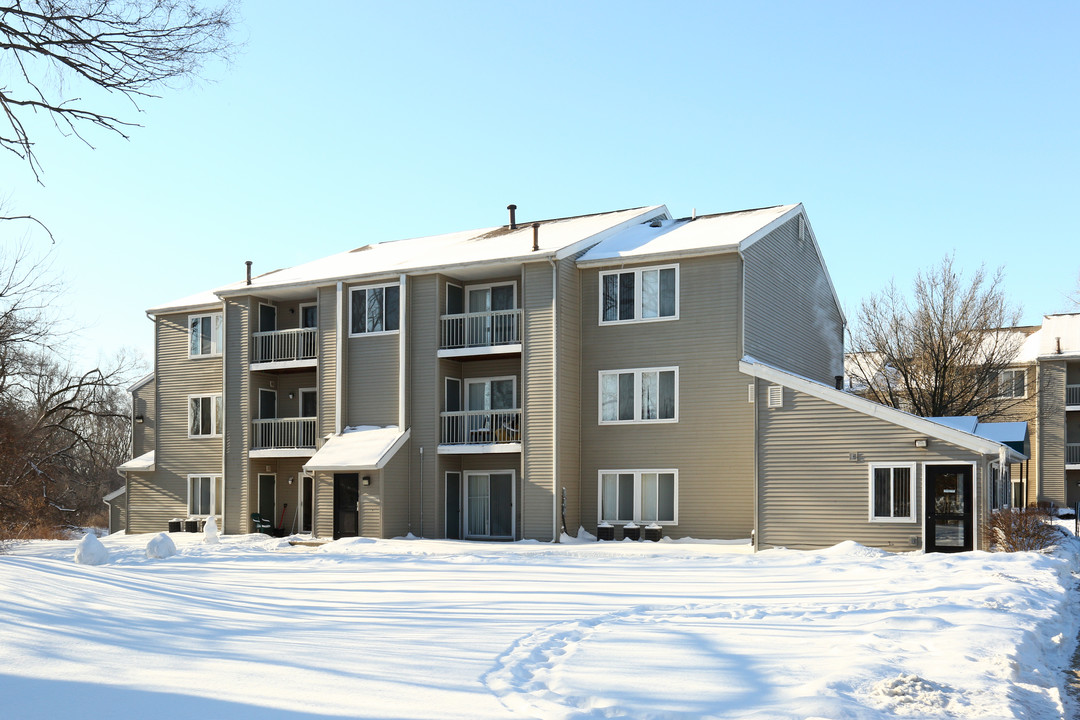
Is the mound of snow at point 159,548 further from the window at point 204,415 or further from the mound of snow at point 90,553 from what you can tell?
the window at point 204,415

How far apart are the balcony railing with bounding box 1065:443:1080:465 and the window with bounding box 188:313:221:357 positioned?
34.7m

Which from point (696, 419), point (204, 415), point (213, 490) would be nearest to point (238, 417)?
point (204, 415)

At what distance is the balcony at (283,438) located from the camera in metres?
28.9

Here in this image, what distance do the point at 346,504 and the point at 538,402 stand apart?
619 centimetres

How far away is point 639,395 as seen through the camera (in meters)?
25.5

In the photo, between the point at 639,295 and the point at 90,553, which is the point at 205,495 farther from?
the point at 639,295

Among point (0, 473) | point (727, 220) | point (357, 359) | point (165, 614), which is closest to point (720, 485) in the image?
point (727, 220)

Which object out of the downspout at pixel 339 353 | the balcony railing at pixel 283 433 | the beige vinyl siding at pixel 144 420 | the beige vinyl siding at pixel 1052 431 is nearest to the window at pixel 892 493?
the downspout at pixel 339 353

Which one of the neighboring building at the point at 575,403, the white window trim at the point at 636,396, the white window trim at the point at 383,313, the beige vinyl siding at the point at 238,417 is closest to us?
the neighboring building at the point at 575,403

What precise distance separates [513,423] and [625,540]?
14.2 feet

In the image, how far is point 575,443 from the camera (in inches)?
1019

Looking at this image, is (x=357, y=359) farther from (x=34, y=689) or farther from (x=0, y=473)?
(x=34, y=689)

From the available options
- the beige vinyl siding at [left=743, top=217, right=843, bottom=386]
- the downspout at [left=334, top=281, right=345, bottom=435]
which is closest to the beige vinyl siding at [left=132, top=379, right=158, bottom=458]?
the downspout at [left=334, top=281, right=345, bottom=435]

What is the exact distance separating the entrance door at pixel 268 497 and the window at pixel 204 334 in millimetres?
4519
